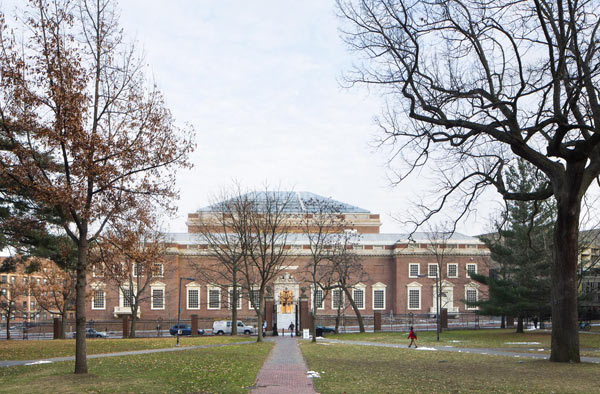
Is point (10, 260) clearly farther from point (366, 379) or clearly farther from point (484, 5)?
point (484, 5)

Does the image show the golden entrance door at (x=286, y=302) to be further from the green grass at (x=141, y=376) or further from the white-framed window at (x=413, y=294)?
the green grass at (x=141, y=376)

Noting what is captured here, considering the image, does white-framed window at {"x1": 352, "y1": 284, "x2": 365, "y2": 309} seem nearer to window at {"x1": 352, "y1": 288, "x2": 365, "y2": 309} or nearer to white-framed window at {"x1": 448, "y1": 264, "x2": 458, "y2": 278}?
window at {"x1": 352, "y1": 288, "x2": 365, "y2": 309}

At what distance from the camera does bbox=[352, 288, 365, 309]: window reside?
76.7 m

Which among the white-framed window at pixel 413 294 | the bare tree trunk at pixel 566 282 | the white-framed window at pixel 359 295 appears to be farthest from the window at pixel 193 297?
the bare tree trunk at pixel 566 282

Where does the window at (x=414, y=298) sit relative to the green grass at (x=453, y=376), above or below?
below

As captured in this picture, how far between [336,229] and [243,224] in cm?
1481

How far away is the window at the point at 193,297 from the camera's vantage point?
7488cm

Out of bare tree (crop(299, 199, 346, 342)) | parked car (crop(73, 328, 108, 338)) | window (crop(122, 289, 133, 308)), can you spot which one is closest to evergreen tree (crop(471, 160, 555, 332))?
bare tree (crop(299, 199, 346, 342))

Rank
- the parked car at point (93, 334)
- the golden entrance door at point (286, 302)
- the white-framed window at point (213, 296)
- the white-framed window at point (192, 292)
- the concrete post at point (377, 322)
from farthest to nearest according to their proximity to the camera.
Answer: the white-framed window at point (192, 292), the white-framed window at point (213, 296), the golden entrance door at point (286, 302), the concrete post at point (377, 322), the parked car at point (93, 334)

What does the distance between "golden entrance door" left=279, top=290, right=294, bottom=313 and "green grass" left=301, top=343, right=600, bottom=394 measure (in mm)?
46031

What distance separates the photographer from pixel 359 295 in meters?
77.0

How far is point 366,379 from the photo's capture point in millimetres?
16375

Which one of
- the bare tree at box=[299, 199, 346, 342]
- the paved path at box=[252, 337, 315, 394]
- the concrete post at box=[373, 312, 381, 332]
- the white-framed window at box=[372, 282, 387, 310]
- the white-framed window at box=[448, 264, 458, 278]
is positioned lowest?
the concrete post at box=[373, 312, 381, 332]

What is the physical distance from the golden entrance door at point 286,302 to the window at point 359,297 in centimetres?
1017
